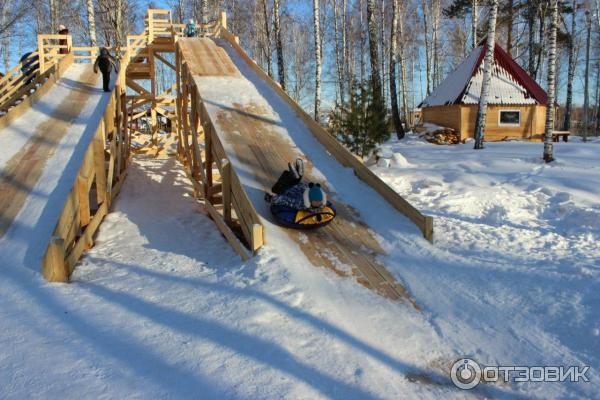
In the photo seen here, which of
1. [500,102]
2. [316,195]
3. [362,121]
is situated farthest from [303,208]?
[500,102]

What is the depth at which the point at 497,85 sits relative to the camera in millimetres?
19906

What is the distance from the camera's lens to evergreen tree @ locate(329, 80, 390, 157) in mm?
10102

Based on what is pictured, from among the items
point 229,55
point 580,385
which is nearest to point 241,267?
point 580,385

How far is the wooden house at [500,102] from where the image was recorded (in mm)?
19328

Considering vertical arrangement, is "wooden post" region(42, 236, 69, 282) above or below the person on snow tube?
below

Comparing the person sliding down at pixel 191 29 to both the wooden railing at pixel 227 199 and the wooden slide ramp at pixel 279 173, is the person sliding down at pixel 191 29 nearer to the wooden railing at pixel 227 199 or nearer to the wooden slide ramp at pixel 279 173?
the wooden slide ramp at pixel 279 173

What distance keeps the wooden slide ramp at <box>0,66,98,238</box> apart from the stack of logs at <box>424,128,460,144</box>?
515 inches

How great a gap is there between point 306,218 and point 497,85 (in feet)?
57.4

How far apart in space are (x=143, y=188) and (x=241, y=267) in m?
5.59

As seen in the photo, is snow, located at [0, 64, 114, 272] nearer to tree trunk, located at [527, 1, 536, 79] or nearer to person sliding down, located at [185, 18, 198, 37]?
person sliding down, located at [185, 18, 198, 37]

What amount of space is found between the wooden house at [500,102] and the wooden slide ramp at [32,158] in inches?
580

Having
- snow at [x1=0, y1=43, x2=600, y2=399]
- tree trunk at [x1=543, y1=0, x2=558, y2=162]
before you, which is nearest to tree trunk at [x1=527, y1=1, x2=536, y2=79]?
Answer: tree trunk at [x1=543, y1=0, x2=558, y2=162]

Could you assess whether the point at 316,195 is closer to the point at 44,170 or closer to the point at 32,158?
the point at 44,170

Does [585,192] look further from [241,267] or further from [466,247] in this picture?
[241,267]
